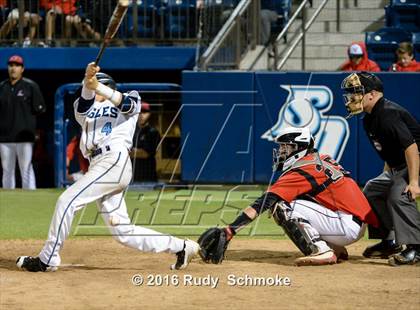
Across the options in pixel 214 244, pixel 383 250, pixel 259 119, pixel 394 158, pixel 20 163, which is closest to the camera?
pixel 214 244

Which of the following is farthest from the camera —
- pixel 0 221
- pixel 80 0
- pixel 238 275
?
pixel 80 0

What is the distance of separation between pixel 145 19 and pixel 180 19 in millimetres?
612

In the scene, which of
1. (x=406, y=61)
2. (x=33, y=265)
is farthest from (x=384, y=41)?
(x=33, y=265)

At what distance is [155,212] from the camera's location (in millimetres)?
12219

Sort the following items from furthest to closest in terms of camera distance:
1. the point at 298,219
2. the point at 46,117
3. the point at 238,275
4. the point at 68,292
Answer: the point at 46,117 < the point at 298,219 < the point at 238,275 < the point at 68,292

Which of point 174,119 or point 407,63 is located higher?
point 407,63

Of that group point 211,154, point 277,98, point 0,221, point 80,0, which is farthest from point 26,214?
point 80,0

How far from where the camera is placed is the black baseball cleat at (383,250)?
8961 mm

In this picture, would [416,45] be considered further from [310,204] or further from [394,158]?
[310,204]

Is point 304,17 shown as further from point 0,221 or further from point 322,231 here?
point 322,231

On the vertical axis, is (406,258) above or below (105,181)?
below

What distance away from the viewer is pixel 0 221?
11.7 meters

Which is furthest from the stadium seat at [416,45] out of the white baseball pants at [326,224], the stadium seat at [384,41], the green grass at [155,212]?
the white baseball pants at [326,224]

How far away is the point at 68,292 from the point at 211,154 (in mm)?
7737
